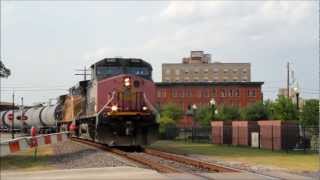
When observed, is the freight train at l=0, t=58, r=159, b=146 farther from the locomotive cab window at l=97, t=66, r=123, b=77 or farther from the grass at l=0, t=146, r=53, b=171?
the grass at l=0, t=146, r=53, b=171

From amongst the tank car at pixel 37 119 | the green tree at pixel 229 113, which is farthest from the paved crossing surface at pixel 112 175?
the green tree at pixel 229 113

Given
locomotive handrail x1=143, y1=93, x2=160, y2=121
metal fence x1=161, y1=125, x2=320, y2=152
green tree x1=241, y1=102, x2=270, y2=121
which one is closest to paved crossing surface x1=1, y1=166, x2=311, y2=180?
locomotive handrail x1=143, y1=93, x2=160, y2=121

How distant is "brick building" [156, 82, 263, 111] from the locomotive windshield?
106m

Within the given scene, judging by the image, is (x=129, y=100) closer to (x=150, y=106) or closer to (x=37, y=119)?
(x=150, y=106)

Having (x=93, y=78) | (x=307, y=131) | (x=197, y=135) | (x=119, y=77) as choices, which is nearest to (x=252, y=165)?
(x=119, y=77)

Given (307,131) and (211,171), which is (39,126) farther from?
(211,171)

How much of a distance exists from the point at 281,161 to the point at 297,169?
3.92 metres

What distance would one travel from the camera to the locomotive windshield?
1218 inches

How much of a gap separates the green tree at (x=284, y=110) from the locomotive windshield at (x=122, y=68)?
32.7m

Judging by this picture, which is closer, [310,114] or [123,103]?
[123,103]

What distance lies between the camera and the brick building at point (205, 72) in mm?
157000

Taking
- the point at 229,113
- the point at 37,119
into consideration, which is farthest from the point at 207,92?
the point at 37,119

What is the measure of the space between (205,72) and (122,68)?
127 metres

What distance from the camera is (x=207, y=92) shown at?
13900 cm
